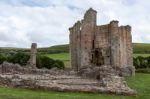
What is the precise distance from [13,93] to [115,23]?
29.3 metres

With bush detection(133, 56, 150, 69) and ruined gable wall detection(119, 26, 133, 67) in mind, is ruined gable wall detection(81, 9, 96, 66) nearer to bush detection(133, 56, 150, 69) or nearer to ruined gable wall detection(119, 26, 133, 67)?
ruined gable wall detection(119, 26, 133, 67)

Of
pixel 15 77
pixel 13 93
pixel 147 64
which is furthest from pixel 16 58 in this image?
pixel 13 93

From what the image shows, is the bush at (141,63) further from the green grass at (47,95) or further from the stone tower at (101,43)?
the green grass at (47,95)

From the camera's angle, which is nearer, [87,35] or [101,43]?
[101,43]

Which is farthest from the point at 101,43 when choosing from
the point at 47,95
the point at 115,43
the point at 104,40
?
the point at 47,95

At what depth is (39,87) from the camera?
28.2 metres

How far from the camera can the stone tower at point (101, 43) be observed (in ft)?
171

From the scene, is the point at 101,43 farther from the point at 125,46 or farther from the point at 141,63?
the point at 141,63

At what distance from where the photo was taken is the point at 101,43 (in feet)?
177

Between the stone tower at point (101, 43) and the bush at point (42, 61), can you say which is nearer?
the stone tower at point (101, 43)

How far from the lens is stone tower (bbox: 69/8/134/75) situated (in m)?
52.2

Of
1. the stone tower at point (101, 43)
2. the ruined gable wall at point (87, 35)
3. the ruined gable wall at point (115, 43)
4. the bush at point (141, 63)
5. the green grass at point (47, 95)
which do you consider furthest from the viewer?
the bush at point (141, 63)

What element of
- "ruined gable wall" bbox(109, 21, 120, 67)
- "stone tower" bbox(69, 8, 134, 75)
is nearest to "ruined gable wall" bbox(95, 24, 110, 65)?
"stone tower" bbox(69, 8, 134, 75)

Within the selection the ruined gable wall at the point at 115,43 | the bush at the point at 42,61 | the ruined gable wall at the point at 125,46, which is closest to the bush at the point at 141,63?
the bush at the point at 42,61
